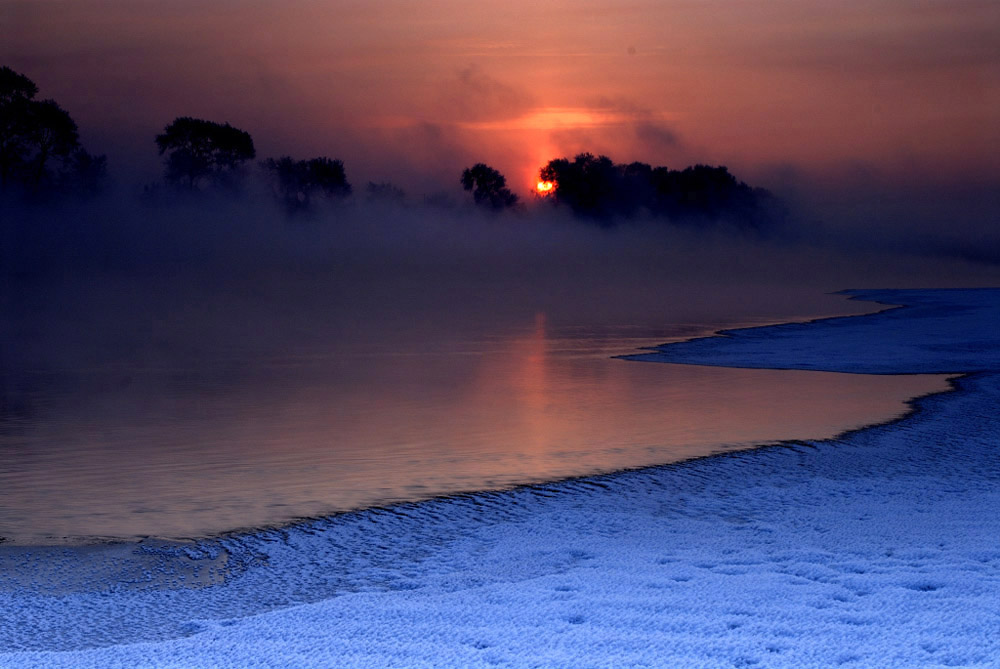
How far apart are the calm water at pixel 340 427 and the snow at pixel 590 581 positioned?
2.91ft

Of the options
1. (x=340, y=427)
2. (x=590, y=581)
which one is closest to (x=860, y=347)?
(x=340, y=427)

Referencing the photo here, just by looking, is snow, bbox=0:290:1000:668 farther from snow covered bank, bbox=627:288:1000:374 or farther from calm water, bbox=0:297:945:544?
snow covered bank, bbox=627:288:1000:374

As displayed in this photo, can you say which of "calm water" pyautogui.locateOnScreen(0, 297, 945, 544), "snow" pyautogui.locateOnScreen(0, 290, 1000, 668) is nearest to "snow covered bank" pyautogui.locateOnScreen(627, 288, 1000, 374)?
"calm water" pyautogui.locateOnScreen(0, 297, 945, 544)

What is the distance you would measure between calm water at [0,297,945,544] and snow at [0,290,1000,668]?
89 centimetres

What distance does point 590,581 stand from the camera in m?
6.24

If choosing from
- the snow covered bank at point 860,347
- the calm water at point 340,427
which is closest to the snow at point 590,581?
the calm water at point 340,427

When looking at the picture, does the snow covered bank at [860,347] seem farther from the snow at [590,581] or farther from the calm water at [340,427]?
the snow at [590,581]

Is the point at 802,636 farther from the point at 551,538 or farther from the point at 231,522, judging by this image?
the point at 231,522

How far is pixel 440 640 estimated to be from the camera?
5184 mm

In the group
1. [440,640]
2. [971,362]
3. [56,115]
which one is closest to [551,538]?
[440,640]

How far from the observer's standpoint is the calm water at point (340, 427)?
349 inches

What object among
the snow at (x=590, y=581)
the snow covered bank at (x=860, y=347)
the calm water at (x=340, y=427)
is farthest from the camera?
the snow covered bank at (x=860, y=347)

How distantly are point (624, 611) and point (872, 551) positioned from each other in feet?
6.85

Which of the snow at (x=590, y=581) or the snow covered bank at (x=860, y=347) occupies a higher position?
the snow covered bank at (x=860, y=347)
